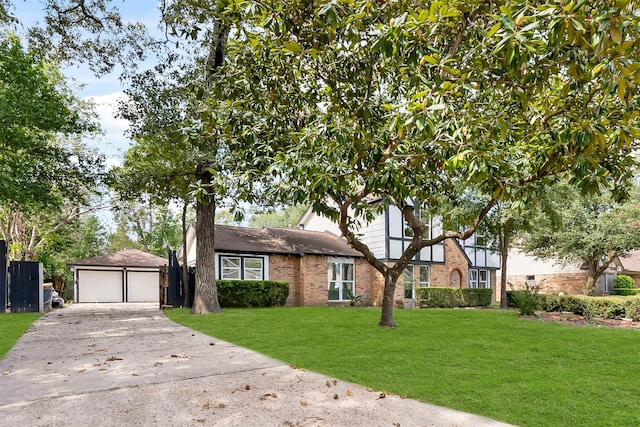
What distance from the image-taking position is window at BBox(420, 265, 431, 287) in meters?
22.7

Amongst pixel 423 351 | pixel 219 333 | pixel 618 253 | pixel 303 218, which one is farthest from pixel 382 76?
pixel 618 253

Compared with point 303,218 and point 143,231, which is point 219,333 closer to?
point 303,218

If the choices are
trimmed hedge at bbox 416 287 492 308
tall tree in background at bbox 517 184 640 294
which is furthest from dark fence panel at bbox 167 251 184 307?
tall tree in background at bbox 517 184 640 294

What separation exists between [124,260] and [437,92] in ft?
89.0

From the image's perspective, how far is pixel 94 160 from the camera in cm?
Answer: 1545

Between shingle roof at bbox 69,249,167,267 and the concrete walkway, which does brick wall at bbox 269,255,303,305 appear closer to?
shingle roof at bbox 69,249,167,267

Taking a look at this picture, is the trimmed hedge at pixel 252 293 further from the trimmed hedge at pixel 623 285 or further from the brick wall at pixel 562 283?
the trimmed hedge at pixel 623 285

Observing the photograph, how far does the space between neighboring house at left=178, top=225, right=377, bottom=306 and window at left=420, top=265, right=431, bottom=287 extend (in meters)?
2.80

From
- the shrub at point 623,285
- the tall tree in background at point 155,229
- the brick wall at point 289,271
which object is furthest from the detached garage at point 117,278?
the shrub at point 623,285

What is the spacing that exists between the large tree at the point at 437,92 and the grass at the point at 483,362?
2294 mm

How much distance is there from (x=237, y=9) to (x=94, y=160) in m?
12.0

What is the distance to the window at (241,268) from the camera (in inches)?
740

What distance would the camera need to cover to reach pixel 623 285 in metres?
31.8

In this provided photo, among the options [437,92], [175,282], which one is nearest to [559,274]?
[175,282]
